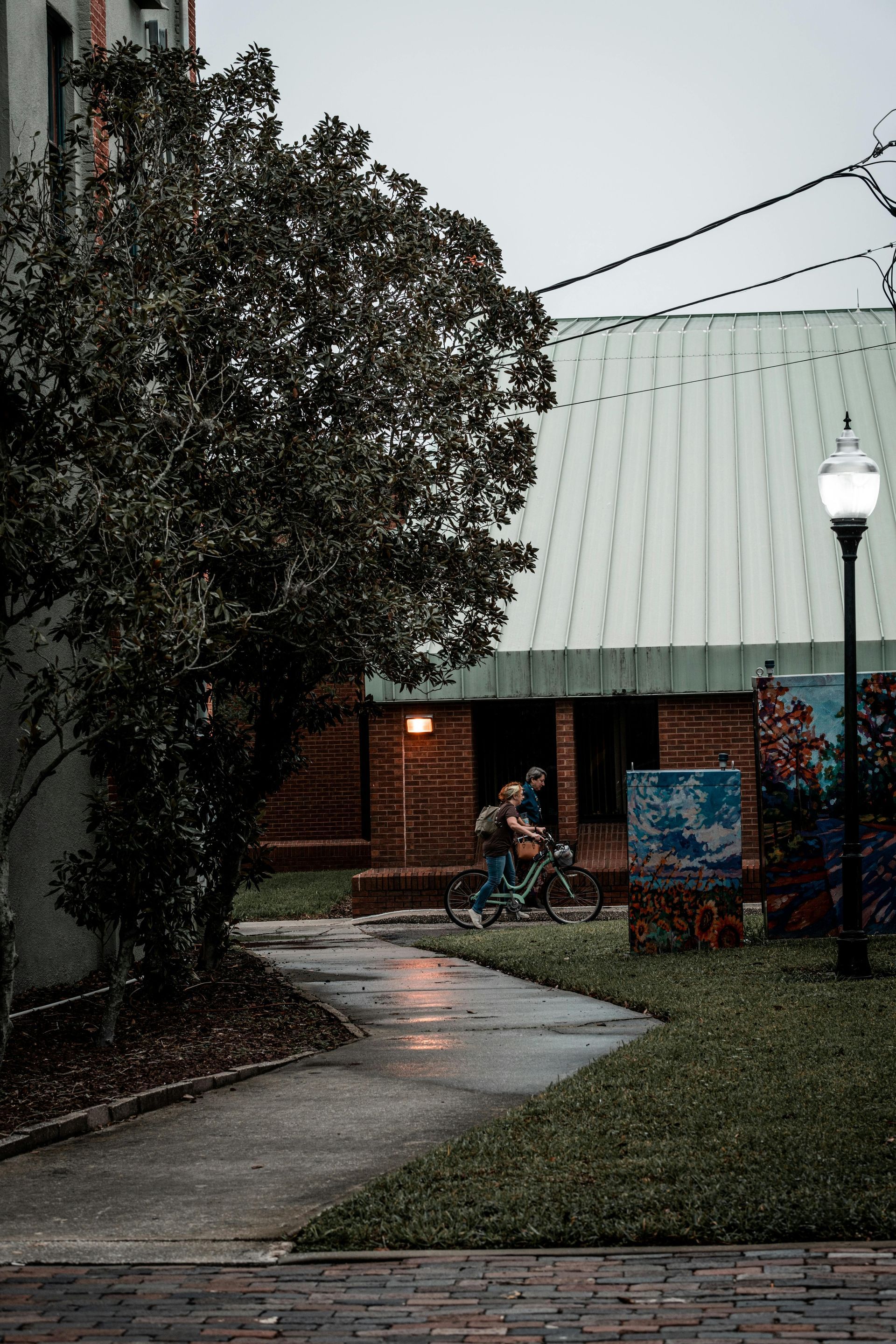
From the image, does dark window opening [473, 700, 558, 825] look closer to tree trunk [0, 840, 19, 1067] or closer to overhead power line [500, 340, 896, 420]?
overhead power line [500, 340, 896, 420]

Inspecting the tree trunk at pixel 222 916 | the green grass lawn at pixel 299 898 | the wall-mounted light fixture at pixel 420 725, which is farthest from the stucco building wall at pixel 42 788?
the wall-mounted light fixture at pixel 420 725

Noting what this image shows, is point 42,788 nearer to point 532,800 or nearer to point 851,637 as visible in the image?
point 851,637

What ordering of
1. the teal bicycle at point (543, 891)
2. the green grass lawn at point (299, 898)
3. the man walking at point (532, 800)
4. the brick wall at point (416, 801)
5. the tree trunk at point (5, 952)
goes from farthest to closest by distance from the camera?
the brick wall at point (416, 801) < the green grass lawn at point (299, 898) < the man walking at point (532, 800) < the teal bicycle at point (543, 891) < the tree trunk at point (5, 952)

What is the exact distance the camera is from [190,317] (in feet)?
32.0

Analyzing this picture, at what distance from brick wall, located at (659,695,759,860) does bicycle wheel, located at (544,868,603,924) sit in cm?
339

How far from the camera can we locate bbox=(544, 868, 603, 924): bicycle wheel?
17266mm

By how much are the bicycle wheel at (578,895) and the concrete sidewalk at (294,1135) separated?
5.40 m

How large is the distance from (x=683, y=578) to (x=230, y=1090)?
14.6m

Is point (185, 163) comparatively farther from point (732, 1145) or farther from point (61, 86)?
point (732, 1145)

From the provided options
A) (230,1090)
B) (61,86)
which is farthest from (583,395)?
(230,1090)

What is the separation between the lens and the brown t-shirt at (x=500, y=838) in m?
16.4

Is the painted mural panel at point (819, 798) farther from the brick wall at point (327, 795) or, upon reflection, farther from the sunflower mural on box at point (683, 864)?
the brick wall at point (327, 795)

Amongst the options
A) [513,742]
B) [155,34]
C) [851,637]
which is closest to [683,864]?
[851,637]

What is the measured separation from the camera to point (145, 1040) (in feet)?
31.9
